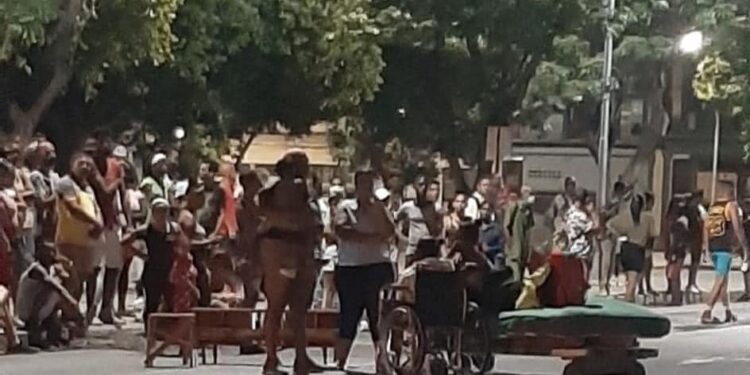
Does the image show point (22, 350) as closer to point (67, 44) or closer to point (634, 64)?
point (67, 44)

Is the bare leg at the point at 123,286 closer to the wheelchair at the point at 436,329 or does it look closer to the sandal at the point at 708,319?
the wheelchair at the point at 436,329

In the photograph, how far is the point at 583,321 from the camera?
10.2 meters

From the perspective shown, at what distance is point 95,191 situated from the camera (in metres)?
12.7

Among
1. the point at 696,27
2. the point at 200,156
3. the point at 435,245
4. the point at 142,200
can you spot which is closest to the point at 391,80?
the point at 200,156

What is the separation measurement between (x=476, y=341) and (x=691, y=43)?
22.2 ft

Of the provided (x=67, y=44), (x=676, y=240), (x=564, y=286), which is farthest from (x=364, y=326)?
(x=676, y=240)

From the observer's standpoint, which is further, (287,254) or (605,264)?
(605,264)

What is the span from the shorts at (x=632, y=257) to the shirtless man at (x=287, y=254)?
20.2ft

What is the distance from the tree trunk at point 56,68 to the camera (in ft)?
48.4

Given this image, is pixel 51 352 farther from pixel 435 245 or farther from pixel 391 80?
pixel 391 80

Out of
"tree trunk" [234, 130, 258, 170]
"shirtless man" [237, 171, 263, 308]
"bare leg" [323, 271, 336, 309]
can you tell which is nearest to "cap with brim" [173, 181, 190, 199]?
"shirtless man" [237, 171, 263, 308]

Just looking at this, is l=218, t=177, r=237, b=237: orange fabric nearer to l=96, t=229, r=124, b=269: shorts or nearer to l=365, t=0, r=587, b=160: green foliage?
l=96, t=229, r=124, b=269: shorts

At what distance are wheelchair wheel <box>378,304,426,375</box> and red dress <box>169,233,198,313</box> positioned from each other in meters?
1.84

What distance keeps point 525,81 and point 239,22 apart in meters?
3.07
